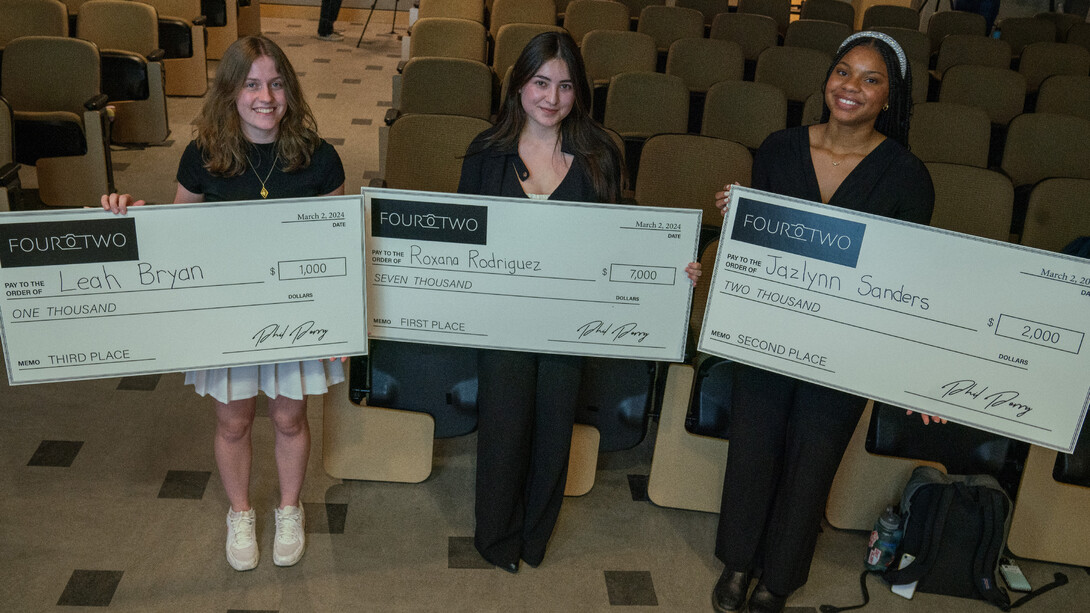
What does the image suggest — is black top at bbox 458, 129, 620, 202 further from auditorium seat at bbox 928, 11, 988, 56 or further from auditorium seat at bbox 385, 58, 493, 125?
auditorium seat at bbox 928, 11, 988, 56

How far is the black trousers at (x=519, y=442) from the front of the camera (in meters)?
2.61

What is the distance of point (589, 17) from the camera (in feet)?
21.6

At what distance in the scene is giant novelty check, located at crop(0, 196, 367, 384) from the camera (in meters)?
2.19

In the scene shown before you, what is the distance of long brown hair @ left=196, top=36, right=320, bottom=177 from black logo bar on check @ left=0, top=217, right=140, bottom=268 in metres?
0.27

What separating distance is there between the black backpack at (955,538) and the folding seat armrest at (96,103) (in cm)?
438

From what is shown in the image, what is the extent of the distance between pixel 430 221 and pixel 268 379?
2.06 ft

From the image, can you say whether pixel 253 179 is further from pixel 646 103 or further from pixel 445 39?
pixel 445 39

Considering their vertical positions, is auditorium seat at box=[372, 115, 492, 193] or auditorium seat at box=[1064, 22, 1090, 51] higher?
auditorium seat at box=[1064, 22, 1090, 51]

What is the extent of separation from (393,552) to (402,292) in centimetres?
86

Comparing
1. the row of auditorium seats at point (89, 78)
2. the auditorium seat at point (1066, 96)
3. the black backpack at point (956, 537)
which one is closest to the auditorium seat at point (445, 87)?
the row of auditorium seats at point (89, 78)

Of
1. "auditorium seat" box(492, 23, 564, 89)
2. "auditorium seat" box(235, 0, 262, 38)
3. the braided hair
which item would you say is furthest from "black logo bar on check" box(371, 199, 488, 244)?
"auditorium seat" box(235, 0, 262, 38)

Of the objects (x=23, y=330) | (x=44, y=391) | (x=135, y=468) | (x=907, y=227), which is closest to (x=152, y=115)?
(x=44, y=391)

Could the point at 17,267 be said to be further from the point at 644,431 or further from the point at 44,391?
the point at 644,431

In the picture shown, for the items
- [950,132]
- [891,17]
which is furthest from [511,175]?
[891,17]
